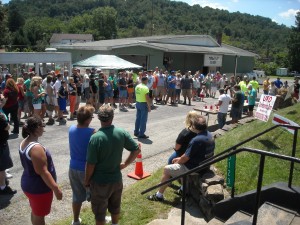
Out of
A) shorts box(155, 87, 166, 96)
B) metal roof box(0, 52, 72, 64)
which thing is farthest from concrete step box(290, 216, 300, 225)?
metal roof box(0, 52, 72, 64)

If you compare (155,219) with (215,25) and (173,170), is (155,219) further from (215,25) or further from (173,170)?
(215,25)

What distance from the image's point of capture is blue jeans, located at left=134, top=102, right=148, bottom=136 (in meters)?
10.2

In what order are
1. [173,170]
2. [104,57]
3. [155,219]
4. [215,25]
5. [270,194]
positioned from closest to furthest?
[270,194], [155,219], [173,170], [104,57], [215,25]

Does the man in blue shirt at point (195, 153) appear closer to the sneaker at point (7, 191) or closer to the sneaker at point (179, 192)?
the sneaker at point (179, 192)

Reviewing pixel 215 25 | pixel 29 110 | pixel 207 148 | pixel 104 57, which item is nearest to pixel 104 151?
pixel 207 148

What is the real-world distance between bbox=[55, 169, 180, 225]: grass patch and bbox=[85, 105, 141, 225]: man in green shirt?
3.41ft

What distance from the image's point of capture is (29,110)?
12.0 m

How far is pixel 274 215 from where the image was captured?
4.15 metres

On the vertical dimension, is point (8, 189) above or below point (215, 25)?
below

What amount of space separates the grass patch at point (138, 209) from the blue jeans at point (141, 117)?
4165mm

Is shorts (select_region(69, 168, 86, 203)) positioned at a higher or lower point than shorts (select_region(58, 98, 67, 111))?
higher

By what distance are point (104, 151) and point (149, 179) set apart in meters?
3.07

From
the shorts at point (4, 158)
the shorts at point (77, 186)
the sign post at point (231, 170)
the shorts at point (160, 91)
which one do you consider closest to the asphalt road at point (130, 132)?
the shorts at point (4, 158)

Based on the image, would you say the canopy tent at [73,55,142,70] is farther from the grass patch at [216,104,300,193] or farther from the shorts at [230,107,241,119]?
the grass patch at [216,104,300,193]
